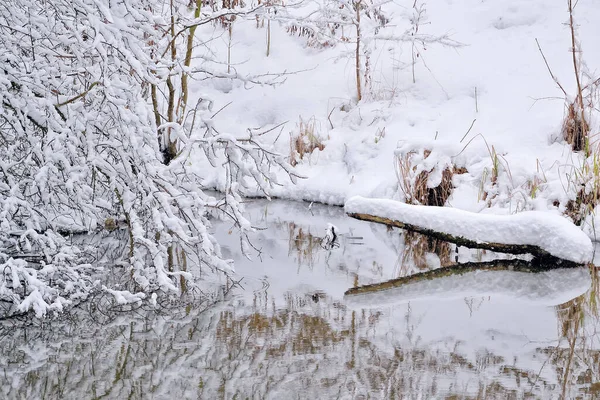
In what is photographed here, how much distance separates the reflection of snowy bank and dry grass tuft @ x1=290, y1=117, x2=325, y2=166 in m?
4.53

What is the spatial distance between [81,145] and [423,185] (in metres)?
4.22

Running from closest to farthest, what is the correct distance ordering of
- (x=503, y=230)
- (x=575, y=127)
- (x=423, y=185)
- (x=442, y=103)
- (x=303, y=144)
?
(x=503, y=230)
(x=423, y=185)
(x=575, y=127)
(x=303, y=144)
(x=442, y=103)

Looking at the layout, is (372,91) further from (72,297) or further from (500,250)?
(72,297)

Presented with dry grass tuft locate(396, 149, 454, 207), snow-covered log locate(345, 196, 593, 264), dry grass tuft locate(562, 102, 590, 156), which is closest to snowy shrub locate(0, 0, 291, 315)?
snow-covered log locate(345, 196, 593, 264)

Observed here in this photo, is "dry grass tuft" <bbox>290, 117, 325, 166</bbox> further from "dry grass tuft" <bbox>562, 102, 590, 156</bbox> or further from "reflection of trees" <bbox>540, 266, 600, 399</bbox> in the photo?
"reflection of trees" <bbox>540, 266, 600, 399</bbox>

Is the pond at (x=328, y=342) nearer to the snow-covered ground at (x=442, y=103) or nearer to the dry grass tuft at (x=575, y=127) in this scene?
the snow-covered ground at (x=442, y=103)

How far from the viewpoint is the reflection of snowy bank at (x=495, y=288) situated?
14.2ft

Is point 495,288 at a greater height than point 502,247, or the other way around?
point 502,247

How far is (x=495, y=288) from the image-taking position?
458cm

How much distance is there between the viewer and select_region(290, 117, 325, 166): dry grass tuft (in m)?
9.18

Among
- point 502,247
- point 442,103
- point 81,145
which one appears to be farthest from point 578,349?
point 442,103

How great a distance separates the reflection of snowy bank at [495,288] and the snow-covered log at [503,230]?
7.1 inches

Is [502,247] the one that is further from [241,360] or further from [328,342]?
[241,360]

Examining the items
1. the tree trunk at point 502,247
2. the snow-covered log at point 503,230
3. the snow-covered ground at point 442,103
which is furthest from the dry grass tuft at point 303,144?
the tree trunk at point 502,247
